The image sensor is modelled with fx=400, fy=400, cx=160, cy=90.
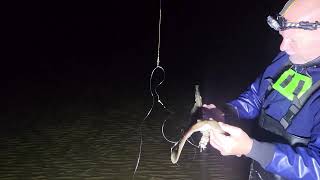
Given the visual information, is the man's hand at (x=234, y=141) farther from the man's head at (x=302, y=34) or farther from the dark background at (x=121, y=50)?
the dark background at (x=121, y=50)

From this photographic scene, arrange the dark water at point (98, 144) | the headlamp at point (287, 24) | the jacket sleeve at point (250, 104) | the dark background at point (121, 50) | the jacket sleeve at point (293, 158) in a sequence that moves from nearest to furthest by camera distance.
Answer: the jacket sleeve at point (293, 158) → the headlamp at point (287, 24) → the jacket sleeve at point (250, 104) → the dark water at point (98, 144) → the dark background at point (121, 50)

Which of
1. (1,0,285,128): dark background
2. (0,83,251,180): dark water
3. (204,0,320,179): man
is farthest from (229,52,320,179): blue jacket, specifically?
(1,0,285,128): dark background

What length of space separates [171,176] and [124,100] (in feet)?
7.46

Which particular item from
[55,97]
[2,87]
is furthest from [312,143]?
[2,87]

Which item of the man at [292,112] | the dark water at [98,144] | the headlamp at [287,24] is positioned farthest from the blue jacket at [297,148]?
the dark water at [98,144]

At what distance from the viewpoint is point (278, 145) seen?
5.19 feet

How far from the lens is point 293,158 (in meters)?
1.54

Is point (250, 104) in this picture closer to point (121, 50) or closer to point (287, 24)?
point (287, 24)

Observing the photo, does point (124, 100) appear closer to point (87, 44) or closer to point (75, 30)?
point (87, 44)

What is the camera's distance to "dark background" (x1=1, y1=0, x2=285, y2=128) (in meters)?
6.12

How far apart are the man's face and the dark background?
388 cm

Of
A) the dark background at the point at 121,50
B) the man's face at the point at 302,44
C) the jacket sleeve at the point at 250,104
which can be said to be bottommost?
the dark background at the point at 121,50

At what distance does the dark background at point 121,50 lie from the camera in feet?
20.1

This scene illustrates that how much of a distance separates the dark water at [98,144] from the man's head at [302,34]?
2.10 meters
